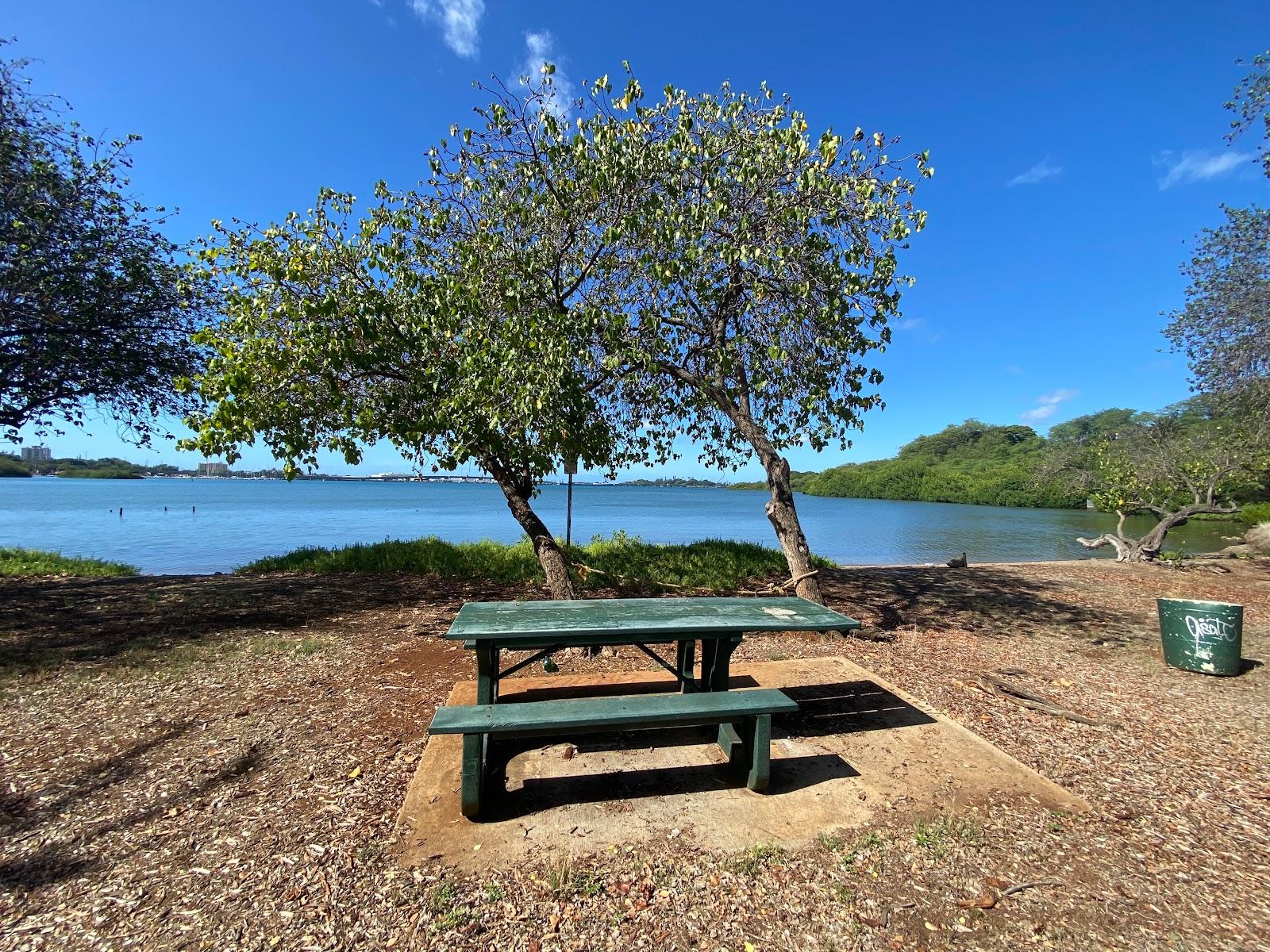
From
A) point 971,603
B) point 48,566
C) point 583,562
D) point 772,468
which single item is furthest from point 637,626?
point 48,566

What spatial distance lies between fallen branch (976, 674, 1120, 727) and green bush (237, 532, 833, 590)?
380cm

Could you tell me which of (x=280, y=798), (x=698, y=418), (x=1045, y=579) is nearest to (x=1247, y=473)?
(x=1045, y=579)

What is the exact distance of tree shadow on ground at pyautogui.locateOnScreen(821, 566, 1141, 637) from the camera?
Result: 6461 millimetres

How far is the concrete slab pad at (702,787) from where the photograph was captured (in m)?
2.41

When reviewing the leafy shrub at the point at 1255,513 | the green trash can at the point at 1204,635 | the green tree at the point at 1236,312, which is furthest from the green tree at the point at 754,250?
the leafy shrub at the point at 1255,513

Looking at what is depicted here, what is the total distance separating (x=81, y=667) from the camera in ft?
14.0

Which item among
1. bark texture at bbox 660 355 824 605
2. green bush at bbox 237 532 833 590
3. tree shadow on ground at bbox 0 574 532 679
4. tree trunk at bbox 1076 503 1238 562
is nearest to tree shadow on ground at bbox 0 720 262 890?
tree shadow on ground at bbox 0 574 532 679

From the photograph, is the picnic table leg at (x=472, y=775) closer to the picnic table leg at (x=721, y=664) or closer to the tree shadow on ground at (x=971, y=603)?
the picnic table leg at (x=721, y=664)

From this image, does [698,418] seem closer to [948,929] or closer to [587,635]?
[587,635]

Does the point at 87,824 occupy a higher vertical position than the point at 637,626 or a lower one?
lower

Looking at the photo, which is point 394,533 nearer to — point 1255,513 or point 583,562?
point 583,562

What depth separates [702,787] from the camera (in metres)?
2.82

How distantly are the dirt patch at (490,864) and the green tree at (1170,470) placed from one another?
35.5 ft

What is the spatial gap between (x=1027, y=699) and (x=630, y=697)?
318 cm
